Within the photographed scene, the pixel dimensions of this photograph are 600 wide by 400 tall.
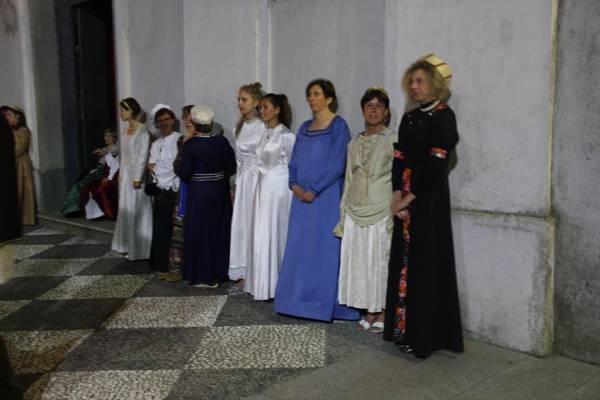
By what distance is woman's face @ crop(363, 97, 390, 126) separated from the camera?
4.62 m

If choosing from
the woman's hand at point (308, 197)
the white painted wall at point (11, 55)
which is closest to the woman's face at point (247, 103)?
the woman's hand at point (308, 197)

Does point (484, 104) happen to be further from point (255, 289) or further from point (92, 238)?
point (92, 238)

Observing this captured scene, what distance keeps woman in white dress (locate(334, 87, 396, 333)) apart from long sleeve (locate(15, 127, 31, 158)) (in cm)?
667

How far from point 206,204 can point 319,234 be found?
1425 mm

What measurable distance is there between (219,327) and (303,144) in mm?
1529

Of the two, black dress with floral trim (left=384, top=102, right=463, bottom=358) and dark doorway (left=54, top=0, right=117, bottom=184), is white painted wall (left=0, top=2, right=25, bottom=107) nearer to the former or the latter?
dark doorway (left=54, top=0, right=117, bottom=184)

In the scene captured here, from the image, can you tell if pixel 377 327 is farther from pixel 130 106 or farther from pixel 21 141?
pixel 21 141

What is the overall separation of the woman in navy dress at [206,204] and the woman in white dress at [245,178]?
15 cm

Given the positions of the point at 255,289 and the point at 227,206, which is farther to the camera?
the point at 227,206

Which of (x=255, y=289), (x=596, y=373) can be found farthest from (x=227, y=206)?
(x=596, y=373)

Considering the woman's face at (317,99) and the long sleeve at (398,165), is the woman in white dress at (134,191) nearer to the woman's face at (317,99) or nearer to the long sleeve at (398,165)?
the woman's face at (317,99)

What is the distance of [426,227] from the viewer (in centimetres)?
408

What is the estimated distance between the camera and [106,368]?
4082mm

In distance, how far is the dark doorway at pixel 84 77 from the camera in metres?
9.91
